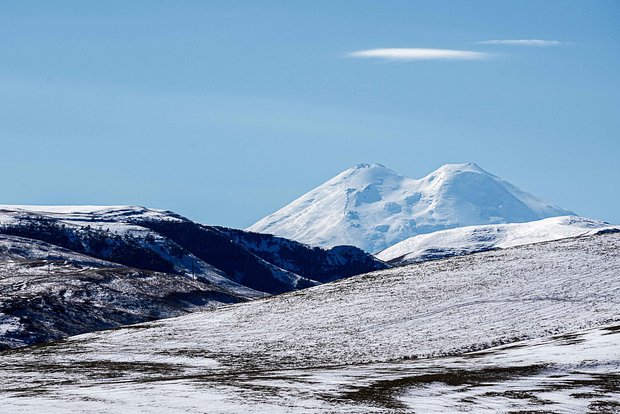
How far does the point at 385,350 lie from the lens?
225 feet

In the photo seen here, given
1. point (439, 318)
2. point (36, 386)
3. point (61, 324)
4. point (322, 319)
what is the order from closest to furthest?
point (36, 386), point (439, 318), point (322, 319), point (61, 324)

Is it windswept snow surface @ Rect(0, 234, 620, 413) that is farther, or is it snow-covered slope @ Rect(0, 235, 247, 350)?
snow-covered slope @ Rect(0, 235, 247, 350)

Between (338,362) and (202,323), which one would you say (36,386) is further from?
(202,323)

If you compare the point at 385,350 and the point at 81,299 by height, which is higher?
the point at 81,299

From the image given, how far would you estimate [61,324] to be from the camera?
11194 cm

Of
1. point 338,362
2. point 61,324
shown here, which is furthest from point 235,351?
point 61,324

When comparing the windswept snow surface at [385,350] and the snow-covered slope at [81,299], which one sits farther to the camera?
the snow-covered slope at [81,299]

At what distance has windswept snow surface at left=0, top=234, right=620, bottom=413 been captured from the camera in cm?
4303

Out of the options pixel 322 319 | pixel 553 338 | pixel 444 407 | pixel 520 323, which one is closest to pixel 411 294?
pixel 322 319

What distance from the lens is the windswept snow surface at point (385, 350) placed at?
43031mm

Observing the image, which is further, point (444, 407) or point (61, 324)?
point (61, 324)

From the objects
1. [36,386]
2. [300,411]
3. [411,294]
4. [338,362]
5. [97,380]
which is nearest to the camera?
[300,411]

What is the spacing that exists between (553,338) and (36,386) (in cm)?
3418

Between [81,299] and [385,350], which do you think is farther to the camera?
[81,299]
